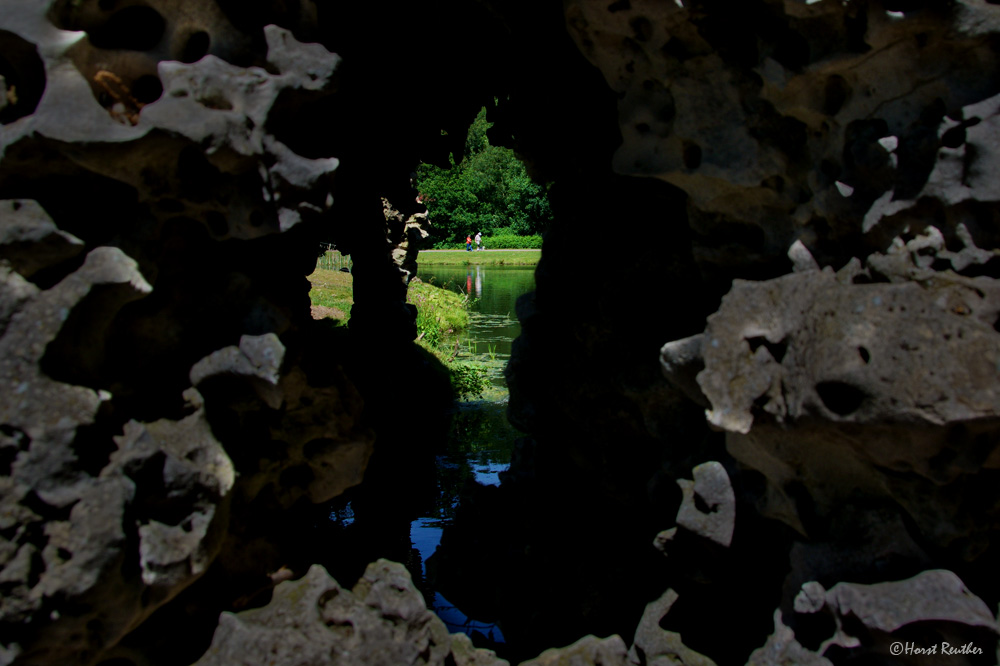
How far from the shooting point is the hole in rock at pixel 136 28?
3330 mm

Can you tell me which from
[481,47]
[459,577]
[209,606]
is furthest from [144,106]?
[459,577]

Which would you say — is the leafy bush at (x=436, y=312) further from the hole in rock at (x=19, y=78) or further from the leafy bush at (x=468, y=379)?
the hole in rock at (x=19, y=78)

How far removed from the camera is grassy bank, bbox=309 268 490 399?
11344 millimetres

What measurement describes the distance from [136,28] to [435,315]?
11071mm

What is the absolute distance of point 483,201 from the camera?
135ft

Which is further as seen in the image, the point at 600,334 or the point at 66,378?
the point at 600,334

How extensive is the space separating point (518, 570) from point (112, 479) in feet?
12.1

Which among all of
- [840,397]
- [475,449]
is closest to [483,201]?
[475,449]

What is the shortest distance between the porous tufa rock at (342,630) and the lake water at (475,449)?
73.5 inches

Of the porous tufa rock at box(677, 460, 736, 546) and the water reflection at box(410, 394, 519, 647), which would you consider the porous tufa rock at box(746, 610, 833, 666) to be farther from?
the water reflection at box(410, 394, 519, 647)

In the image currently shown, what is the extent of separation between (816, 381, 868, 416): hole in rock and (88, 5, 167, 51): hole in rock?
10.8 ft

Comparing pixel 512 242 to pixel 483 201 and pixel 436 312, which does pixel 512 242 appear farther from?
pixel 436 312

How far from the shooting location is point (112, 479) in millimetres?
2986

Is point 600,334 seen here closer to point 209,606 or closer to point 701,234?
point 701,234
